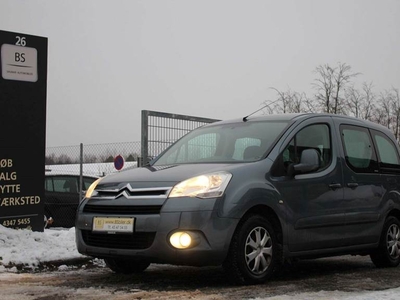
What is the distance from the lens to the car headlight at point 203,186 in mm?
5668

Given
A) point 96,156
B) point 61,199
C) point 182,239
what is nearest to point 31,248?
point 182,239

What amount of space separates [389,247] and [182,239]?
3416 mm

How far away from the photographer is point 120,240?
586 cm

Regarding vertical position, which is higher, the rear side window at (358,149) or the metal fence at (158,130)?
the metal fence at (158,130)

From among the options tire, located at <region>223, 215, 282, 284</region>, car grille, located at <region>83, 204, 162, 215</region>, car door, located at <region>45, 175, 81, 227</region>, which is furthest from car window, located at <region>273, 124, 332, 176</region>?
car door, located at <region>45, 175, 81, 227</region>

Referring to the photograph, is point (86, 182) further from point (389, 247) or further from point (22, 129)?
point (389, 247)

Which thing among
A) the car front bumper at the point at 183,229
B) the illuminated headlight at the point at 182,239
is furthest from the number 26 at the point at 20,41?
the illuminated headlight at the point at 182,239

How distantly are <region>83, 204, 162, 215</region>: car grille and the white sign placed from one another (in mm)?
3672

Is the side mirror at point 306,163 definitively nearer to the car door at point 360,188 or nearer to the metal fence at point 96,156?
the car door at point 360,188

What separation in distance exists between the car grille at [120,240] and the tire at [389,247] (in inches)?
132

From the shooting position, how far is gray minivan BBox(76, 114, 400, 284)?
221 inches

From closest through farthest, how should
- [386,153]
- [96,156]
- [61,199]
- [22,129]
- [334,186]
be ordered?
1. [334,186]
2. [386,153]
3. [22,129]
4. [61,199]
5. [96,156]

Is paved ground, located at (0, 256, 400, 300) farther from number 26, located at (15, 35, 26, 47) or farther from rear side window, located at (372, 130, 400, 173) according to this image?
number 26, located at (15, 35, 26, 47)

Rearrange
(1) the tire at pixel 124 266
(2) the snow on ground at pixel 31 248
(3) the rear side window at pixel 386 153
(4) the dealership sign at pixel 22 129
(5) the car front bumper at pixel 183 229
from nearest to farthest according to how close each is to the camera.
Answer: (5) the car front bumper at pixel 183 229
(1) the tire at pixel 124 266
(2) the snow on ground at pixel 31 248
(3) the rear side window at pixel 386 153
(4) the dealership sign at pixel 22 129
